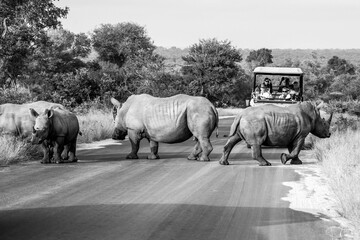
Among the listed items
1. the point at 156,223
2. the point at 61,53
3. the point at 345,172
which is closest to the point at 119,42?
the point at 61,53

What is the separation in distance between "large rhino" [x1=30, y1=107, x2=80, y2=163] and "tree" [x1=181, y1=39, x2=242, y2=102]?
36.1 metres

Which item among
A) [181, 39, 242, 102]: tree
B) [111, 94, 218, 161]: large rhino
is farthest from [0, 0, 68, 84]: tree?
[181, 39, 242, 102]: tree

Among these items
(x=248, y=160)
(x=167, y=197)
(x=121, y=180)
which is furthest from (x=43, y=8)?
(x=167, y=197)

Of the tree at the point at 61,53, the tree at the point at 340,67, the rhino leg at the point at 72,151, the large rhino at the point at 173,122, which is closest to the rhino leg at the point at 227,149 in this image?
the large rhino at the point at 173,122

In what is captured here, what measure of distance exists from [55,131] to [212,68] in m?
39.0

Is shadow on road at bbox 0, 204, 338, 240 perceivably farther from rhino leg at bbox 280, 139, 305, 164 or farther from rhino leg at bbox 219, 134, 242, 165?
rhino leg at bbox 280, 139, 305, 164

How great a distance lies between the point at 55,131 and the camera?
46.0 feet

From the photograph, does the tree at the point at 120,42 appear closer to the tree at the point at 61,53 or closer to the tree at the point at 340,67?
the tree at the point at 61,53

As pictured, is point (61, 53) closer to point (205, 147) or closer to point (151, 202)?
point (205, 147)

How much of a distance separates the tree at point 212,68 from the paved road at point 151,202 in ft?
122

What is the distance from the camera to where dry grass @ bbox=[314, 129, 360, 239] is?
8.30 meters

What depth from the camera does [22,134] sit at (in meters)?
15.3

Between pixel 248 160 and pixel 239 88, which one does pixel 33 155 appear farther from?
pixel 239 88

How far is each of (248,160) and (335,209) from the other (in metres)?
6.57
